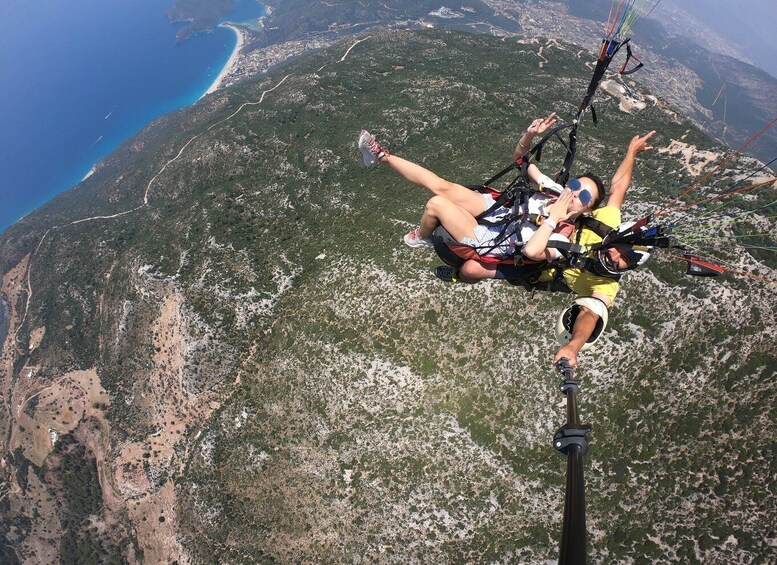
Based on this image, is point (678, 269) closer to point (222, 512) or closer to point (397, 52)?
point (222, 512)

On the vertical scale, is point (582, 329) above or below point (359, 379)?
above

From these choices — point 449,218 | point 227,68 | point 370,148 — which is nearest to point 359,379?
point 370,148

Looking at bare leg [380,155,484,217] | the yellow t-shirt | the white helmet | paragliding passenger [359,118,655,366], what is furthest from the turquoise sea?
the white helmet

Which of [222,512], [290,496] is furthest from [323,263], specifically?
[222,512]

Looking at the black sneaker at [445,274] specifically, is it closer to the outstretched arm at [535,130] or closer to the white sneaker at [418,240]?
the white sneaker at [418,240]

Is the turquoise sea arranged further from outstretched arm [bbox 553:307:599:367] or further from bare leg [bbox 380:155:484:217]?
outstretched arm [bbox 553:307:599:367]

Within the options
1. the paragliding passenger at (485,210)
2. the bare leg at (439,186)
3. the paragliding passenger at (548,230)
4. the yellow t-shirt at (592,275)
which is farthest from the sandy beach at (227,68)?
the yellow t-shirt at (592,275)

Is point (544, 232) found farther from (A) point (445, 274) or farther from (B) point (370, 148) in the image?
(B) point (370, 148)
